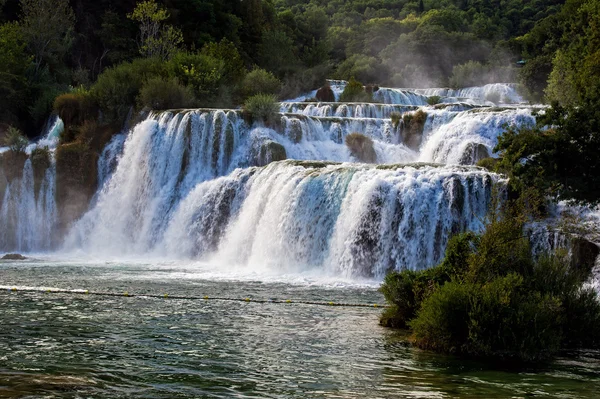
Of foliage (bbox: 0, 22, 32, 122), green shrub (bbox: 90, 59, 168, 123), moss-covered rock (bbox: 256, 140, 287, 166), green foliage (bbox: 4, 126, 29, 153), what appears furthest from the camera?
foliage (bbox: 0, 22, 32, 122)

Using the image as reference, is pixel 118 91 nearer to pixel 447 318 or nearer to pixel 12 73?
pixel 12 73

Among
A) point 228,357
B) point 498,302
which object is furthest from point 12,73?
point 498,302

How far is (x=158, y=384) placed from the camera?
10953mm

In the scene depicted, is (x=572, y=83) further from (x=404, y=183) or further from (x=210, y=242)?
(x=210, y=242)

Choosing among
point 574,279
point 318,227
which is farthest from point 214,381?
point 318,227

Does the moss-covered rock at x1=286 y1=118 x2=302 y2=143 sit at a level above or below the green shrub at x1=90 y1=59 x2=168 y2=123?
below

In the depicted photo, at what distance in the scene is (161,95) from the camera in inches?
1467

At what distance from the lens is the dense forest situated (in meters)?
40.9

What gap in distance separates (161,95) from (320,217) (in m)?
13.8

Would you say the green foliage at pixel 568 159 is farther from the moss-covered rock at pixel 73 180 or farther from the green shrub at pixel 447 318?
the moss-covered rock at pixel 73 180

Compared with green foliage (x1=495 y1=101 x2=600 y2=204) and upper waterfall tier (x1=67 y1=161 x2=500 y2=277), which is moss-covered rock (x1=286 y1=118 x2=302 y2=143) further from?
green foliage (x1=495 y1=101 x2=600 y2=204)

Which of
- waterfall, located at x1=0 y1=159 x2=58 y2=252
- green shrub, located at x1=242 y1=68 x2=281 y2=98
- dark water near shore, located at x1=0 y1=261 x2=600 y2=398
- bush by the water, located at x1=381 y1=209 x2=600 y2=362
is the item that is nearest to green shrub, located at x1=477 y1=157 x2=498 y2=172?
dark water near shore, located at x1=0 y1=261 x2=600 y2=398

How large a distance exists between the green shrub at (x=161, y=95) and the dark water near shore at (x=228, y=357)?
18.4 m

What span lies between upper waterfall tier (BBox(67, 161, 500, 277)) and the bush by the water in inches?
282
